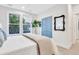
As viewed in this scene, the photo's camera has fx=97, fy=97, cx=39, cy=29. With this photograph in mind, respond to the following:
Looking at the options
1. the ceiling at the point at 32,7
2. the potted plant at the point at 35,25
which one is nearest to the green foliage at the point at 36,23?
the potted plant at the point at 35,25

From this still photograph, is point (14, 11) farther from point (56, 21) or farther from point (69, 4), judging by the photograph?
point (69, 4)

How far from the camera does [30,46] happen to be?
1.34 metres

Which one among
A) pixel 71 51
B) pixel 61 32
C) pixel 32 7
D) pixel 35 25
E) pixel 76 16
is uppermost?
pixel 32 7

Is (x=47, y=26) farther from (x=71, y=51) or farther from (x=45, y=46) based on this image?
(x=71, y=51)

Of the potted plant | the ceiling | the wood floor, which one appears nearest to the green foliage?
the potted plant

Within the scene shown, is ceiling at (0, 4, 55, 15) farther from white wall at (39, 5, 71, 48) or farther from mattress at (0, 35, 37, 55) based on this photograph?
mattress at (0, 35, 37, 55)

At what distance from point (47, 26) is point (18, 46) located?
0.50 meters

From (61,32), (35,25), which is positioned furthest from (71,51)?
(35,25)

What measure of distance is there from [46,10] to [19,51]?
0.68m

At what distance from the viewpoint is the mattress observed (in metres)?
1.25

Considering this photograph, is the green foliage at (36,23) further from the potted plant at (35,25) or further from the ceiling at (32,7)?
the ceiling at (32,7)

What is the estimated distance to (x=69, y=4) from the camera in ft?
4.38

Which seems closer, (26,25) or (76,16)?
(76,16)
